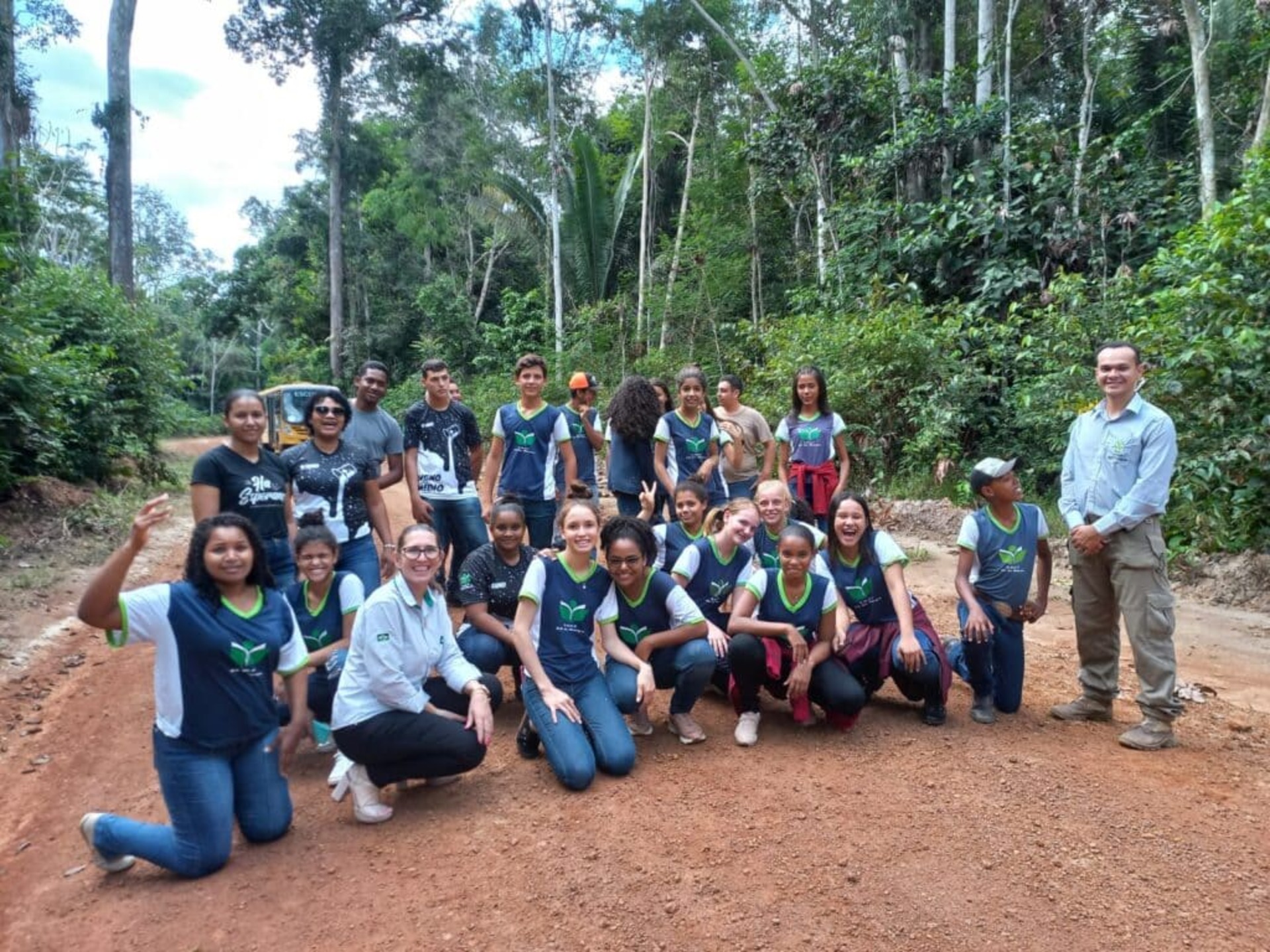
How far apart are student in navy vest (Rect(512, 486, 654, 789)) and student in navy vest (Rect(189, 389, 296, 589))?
4.03 feet

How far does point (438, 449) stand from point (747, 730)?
263 cm

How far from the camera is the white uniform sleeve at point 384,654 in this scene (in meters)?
3.07

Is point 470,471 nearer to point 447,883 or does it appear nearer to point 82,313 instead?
point 447,883

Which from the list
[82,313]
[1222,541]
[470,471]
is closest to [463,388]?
[82,313]

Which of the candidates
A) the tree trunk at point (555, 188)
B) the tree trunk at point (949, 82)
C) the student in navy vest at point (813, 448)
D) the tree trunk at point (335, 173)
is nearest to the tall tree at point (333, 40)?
the tree trunk at point (335, 173)

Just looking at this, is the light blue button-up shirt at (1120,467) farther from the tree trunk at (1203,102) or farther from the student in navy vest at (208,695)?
the tree trunk at (1203,102)

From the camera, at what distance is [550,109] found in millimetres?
18188

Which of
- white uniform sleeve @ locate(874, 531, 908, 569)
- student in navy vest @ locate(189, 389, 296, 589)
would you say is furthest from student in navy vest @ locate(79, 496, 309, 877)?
white uniform sleeve @ locate(874, 531, 908, 569)

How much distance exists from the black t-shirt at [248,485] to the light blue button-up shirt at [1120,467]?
3738 mm

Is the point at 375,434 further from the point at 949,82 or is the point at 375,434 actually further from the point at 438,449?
the point at 949,82

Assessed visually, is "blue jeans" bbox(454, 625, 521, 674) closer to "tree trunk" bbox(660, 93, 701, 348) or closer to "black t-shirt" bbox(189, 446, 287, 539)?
"black t-shirt" bbox(189, 446, 287, 539)

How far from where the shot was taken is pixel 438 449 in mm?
5086

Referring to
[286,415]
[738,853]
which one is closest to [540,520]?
[738,853]

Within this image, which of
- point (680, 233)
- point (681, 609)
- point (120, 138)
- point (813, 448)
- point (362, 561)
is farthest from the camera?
point (680, 233)
